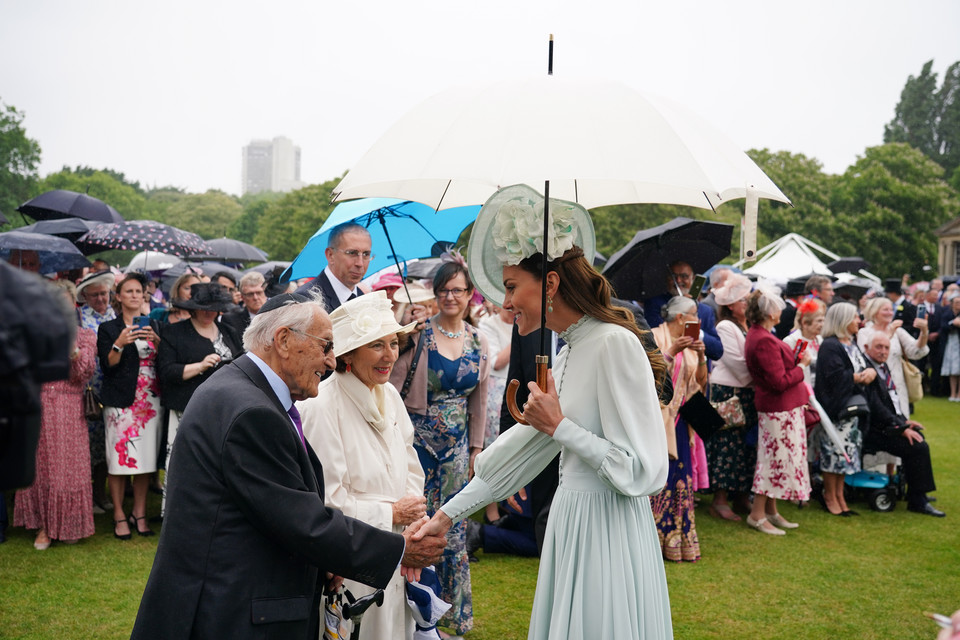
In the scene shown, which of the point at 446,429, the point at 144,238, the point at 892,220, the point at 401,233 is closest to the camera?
the point at 446,429

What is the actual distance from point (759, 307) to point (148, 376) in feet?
18.1

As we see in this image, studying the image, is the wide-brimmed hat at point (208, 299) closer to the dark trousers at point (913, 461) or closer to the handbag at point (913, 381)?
the dark trousers at point (913, 461)

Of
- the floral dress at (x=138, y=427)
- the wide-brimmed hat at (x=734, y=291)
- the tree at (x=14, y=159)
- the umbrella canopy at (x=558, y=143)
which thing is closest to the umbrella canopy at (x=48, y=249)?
the floral dress at (x=138, y=427)

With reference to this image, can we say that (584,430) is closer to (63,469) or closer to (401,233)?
(401,233)

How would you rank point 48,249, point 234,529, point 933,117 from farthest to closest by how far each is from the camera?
1. point 933,117
2. point 48,249
3. point 234,529

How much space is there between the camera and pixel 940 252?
45.4 m

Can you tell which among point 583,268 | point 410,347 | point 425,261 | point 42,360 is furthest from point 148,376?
point 42,360

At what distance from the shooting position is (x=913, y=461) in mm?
8016

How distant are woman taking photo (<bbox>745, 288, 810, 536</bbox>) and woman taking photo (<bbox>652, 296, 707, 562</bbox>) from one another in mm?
1053

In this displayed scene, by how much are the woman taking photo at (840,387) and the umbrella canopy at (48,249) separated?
24.3ft

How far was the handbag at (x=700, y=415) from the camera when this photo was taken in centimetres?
651

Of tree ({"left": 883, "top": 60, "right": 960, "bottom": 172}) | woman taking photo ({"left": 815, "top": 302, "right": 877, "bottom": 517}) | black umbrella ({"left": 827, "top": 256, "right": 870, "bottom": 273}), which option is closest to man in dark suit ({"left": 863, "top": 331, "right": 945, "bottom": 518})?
woman taking photo ({"left": 815, "top": 302, "right": 877, "bottom": 517})

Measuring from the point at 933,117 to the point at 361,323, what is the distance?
3253 inches

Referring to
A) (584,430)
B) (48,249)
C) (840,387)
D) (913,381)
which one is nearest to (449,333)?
(584,430)
